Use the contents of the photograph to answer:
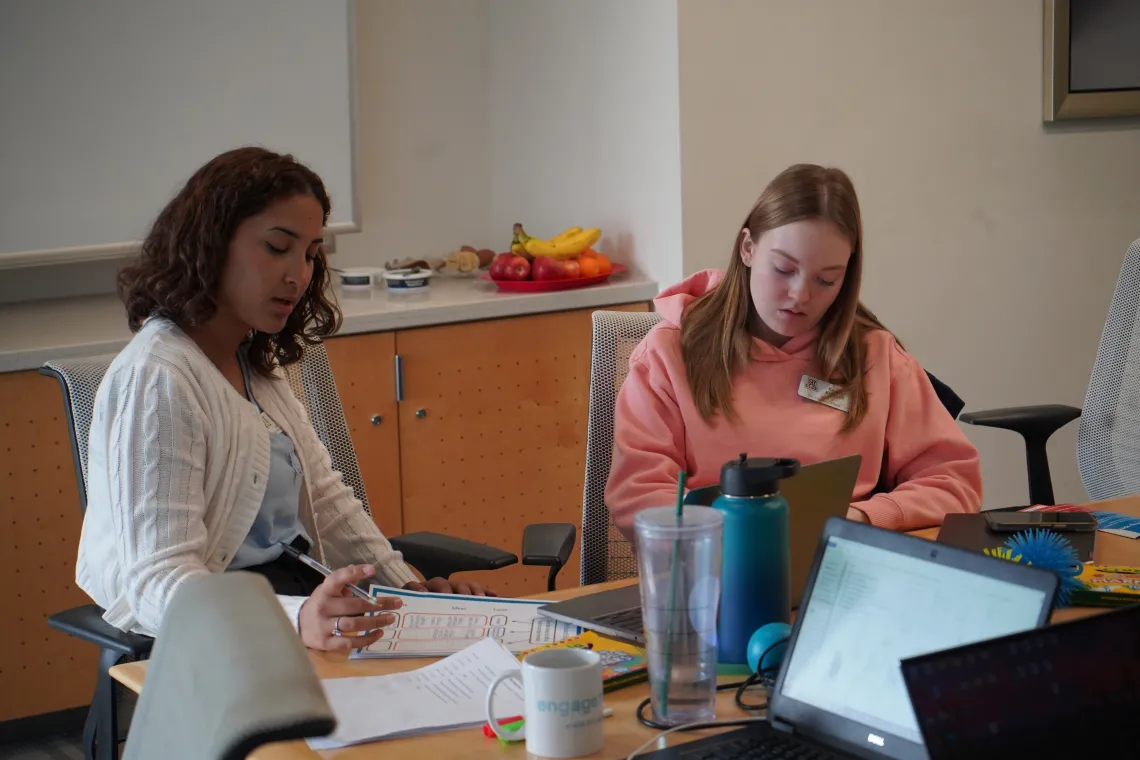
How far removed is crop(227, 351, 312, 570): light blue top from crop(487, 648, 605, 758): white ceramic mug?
0.76 meters

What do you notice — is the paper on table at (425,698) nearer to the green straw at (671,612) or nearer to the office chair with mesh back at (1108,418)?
the green straw at (671,612)

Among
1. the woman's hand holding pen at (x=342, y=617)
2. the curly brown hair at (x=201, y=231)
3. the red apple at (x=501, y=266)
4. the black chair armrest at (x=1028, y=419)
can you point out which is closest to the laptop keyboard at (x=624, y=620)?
the woman's hand holding pen at (x=342, y=617)

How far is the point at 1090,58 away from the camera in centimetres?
367

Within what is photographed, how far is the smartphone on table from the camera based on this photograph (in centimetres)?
180

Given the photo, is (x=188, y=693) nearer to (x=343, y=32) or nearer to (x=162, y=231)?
(x=162, y=231)

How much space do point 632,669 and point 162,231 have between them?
971 millimetres

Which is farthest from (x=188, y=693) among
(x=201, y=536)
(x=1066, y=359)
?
(x=1066, y=359)

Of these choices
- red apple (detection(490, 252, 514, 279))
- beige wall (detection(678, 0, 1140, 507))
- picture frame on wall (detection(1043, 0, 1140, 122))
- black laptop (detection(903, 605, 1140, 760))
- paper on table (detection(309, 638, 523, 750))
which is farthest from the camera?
picture frame on wall (detection(1043, 0, 1140, 122))

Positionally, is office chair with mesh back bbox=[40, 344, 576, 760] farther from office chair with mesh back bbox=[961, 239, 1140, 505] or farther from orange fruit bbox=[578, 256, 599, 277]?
orange fruit bbox=[578, 256, 599, 277]

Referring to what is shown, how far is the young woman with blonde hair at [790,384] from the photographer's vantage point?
2.01m

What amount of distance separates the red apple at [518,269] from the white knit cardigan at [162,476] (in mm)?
1503

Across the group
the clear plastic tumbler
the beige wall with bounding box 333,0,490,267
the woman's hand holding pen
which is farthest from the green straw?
the beige wall with bounding box 333,0,490,267

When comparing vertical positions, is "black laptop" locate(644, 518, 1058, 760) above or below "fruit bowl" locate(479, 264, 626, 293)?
below

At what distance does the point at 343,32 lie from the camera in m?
3.44
